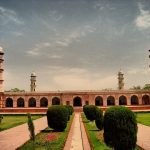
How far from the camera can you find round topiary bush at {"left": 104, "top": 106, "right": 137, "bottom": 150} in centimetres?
1020

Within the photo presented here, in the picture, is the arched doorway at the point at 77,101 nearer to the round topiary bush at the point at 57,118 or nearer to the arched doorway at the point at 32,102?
the arched doorway at the point at 32,102

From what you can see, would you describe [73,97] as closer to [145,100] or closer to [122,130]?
[145,100]

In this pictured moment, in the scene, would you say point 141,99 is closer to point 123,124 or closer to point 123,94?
point 123,94

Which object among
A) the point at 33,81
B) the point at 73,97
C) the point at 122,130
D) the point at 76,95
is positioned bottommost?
the point at 122,130

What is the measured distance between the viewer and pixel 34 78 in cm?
6284

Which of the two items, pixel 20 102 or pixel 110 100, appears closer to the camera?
pixel 110 100

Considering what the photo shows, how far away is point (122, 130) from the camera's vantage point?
33.5 feet

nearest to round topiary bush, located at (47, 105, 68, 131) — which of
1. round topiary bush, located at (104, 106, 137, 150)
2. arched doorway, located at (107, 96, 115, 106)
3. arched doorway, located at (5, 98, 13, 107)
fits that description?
round topiary bush, located at (104, 106, 137, 150)

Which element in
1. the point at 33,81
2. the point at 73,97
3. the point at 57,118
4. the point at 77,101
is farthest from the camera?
the point at 33,81

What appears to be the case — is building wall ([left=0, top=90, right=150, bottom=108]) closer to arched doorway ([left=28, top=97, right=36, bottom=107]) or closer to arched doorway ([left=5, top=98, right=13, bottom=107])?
arched doorway ([left=5, top=98, right=13, bottom=107])

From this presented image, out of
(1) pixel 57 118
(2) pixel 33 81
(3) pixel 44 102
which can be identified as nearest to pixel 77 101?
(3) pixel 44 102

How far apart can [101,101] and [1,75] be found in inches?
851

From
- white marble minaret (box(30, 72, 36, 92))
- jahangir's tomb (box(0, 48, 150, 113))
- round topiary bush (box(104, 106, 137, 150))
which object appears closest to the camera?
round topiary bush (box(104, 106, 137, 150))

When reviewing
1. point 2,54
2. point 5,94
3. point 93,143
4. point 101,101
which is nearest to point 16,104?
point 5,94
